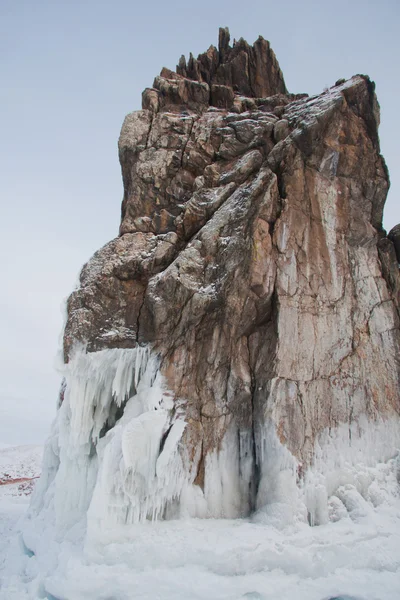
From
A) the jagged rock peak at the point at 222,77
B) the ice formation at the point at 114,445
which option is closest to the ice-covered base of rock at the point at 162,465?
the ice formation at the point at 114,445

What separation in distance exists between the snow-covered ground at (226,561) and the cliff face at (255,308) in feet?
4.68

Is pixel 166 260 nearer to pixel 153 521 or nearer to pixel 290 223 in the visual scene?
pixel 290 223

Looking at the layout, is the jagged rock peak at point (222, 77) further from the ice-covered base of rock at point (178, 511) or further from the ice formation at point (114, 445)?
the ice-covered base of rock at point (178, 511)

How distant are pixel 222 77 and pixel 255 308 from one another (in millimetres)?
16066

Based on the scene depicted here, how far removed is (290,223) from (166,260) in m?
4.78

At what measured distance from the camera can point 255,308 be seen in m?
13.5

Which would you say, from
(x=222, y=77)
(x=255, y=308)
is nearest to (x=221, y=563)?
(x=255, y=308)

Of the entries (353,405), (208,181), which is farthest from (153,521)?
(208,181)

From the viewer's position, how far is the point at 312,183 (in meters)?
14.9

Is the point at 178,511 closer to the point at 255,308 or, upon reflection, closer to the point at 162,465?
the point at 162,465

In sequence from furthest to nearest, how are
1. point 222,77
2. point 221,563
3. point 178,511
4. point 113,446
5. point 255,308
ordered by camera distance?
point 222,77 < point 255,308 < point 178,511 < point 113,446 < point 221,563

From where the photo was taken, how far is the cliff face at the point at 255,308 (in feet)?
40.9

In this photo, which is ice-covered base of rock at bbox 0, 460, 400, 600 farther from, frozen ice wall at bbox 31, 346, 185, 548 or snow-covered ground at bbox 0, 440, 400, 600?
frozen ice wall at bbox 31, 346, 185, 548

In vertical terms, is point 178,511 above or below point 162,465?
below
